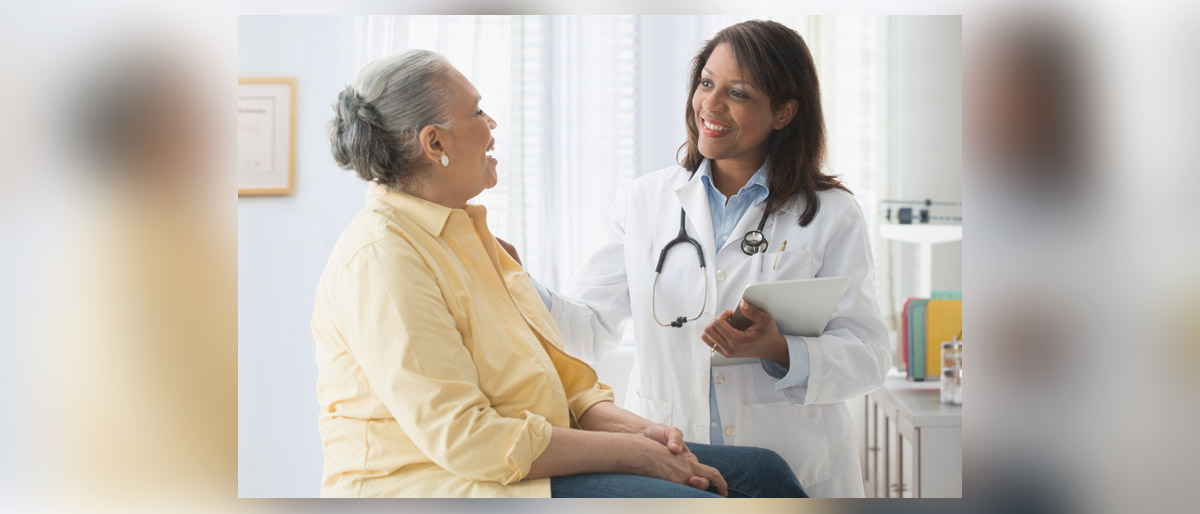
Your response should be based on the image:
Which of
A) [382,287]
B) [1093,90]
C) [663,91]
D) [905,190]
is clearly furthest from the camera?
[905,190]

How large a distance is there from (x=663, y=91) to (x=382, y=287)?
2.77 feet

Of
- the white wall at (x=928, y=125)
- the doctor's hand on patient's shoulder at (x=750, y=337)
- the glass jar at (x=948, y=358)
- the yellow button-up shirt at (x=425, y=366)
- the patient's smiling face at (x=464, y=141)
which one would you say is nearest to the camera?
the yellow button-up shirt at (x=425, y=366)

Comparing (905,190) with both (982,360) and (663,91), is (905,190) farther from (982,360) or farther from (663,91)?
(663,91)

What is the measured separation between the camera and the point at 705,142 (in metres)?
1.64

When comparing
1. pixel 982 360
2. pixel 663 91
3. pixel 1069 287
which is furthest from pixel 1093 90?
pixel 663 91

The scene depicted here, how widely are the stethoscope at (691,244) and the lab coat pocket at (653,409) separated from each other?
6.8 inches

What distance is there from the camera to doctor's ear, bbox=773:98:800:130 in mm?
1567

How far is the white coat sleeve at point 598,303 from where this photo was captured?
1665 millimetres

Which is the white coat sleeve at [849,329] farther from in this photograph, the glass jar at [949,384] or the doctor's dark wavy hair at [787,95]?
the glass jar at [949,384]

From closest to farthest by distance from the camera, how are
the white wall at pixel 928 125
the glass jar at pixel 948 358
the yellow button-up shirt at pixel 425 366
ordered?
the yellow button-up shirt at pixel 425 366 < the white wall at pixel 928 125 < the glass jar at pixel 948 358

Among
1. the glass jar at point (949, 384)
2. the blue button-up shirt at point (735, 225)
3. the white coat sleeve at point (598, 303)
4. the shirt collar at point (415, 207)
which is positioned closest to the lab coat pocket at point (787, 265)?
the blue button-up shirt at point (735, 225)

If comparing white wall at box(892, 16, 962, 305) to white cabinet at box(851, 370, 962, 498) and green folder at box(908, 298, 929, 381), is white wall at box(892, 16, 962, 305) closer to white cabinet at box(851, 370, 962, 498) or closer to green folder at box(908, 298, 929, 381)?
green folder at box(908, 298, 929, 381)

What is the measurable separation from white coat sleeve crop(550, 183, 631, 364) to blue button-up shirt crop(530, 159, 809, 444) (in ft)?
0.22

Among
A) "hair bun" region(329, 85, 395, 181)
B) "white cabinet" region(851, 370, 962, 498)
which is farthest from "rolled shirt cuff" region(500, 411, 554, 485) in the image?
"white cabinet" region(851, 370, 962, 498)
